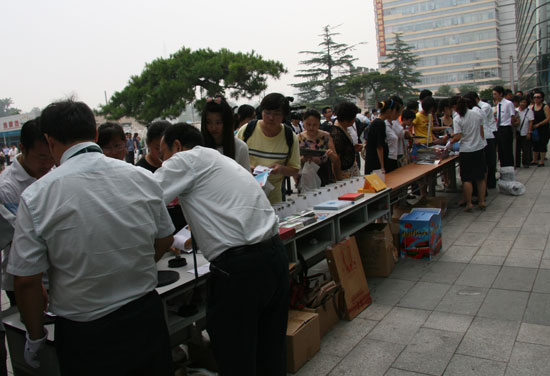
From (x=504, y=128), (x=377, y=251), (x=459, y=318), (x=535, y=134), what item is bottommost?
(x=459, y=318)

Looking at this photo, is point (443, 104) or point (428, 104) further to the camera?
point (443, 104)

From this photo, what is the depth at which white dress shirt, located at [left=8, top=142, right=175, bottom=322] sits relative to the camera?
4.88 feet

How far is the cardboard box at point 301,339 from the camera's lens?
9.14 ft

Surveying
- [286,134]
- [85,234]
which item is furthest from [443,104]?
[85,234]

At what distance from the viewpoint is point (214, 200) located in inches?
73.9

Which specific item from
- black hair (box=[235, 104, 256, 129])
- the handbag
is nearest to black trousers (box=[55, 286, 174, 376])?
black hair (box=[235, 104, 256, 129])

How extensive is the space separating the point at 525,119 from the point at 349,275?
7.86 meters

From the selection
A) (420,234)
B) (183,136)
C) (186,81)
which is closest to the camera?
(183,136)

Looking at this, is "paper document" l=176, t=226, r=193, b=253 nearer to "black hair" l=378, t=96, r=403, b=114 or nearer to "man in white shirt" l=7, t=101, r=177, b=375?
"man in white shirt" l=7, t=101, r=177, b=375

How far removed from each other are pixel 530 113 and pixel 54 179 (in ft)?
33.4

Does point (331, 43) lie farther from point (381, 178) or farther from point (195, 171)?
point (195, 171)

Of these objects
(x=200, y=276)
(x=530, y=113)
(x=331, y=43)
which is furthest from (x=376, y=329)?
(x=331, y=43)

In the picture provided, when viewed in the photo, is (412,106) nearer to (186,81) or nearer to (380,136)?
(380,136)

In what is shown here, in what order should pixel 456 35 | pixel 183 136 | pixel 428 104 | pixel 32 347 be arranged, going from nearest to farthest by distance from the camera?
pixel 32 347 < pixel 183 136 < pixel 428 104 < pixel 456 35
